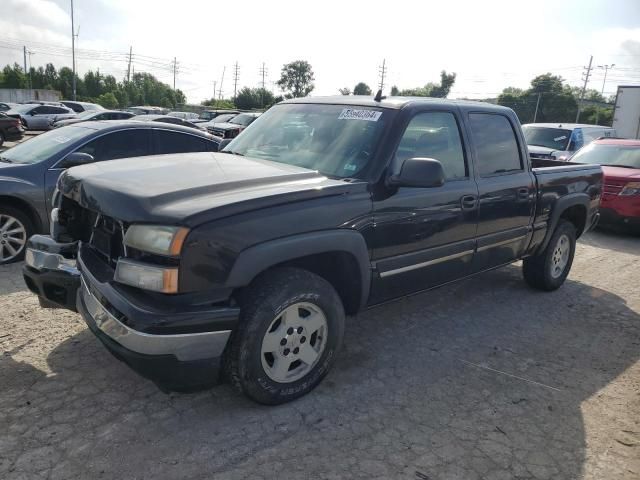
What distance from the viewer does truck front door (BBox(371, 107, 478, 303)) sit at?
342 centimetres

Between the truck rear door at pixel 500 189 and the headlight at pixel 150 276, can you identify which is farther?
the truck rear door at pixel 500 189

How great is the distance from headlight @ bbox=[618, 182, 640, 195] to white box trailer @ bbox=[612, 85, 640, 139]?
10.9 m

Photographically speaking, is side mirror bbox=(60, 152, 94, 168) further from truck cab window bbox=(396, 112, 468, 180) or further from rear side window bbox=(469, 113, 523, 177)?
rear side window bbox=(469, 113, 523, 177)

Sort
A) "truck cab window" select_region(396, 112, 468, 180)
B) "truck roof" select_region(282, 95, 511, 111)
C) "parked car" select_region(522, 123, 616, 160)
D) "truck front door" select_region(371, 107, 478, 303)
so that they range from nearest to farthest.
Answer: "truck front door" select_region(371, 107, 478, 303) → "truck cab window" select_region(396, 112, 468, 180) → "truck roof" select_region(282, 95, 511, 111) → "parked car" select_region(522, 123, 616, 160)

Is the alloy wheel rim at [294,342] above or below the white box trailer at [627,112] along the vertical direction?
Result: below

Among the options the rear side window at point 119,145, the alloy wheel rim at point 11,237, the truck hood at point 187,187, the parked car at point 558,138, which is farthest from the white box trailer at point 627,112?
the alloy wheel rim at point 11,237

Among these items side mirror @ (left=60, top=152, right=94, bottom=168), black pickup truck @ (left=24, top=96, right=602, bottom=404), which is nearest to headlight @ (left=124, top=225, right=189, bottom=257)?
black pickup truck @ (left=24, top=96, right=602, bottom=404)

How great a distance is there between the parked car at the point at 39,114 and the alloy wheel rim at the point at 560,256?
24.4 metres

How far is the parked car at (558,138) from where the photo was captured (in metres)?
11.8

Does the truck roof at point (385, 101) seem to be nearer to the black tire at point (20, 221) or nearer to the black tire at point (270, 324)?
the black tire at point (270, 324)

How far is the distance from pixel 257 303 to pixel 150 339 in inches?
23.2

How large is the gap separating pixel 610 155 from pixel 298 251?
9.02 m

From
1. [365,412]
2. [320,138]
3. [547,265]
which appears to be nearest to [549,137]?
[547,265]

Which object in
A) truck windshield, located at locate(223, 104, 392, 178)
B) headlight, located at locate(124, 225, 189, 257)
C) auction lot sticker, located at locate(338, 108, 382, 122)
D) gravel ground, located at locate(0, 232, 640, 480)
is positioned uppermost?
auction lot sticker, located at locate(338, 108, 382, 122)
